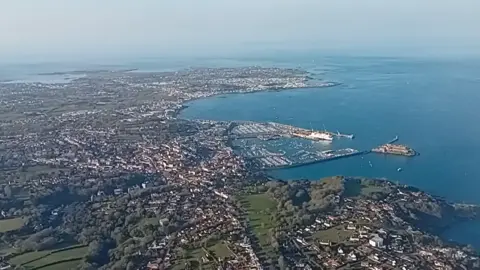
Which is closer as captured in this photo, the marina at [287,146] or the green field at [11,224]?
the green field at [11,224]

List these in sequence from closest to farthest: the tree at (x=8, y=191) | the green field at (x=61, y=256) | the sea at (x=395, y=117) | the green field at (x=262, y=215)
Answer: the green field at (x=61, y=256) → the green field at (x=262, y=215) → the tree at (x=8, y=191) → the sea at (x=395, y=117)

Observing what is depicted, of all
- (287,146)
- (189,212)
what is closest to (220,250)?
(189,212)

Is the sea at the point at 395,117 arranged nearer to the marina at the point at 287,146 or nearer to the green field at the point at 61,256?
the marina at the point at 287,146

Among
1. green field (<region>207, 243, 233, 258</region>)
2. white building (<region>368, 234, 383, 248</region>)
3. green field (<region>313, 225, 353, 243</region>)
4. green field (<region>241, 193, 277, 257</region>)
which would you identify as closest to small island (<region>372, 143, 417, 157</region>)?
green field (<region>241, 193, 277, 257</region>)

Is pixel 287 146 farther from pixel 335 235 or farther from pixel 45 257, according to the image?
pixel 45 257

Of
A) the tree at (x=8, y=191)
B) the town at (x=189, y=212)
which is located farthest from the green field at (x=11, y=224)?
the tree at (x=8, y=191)
